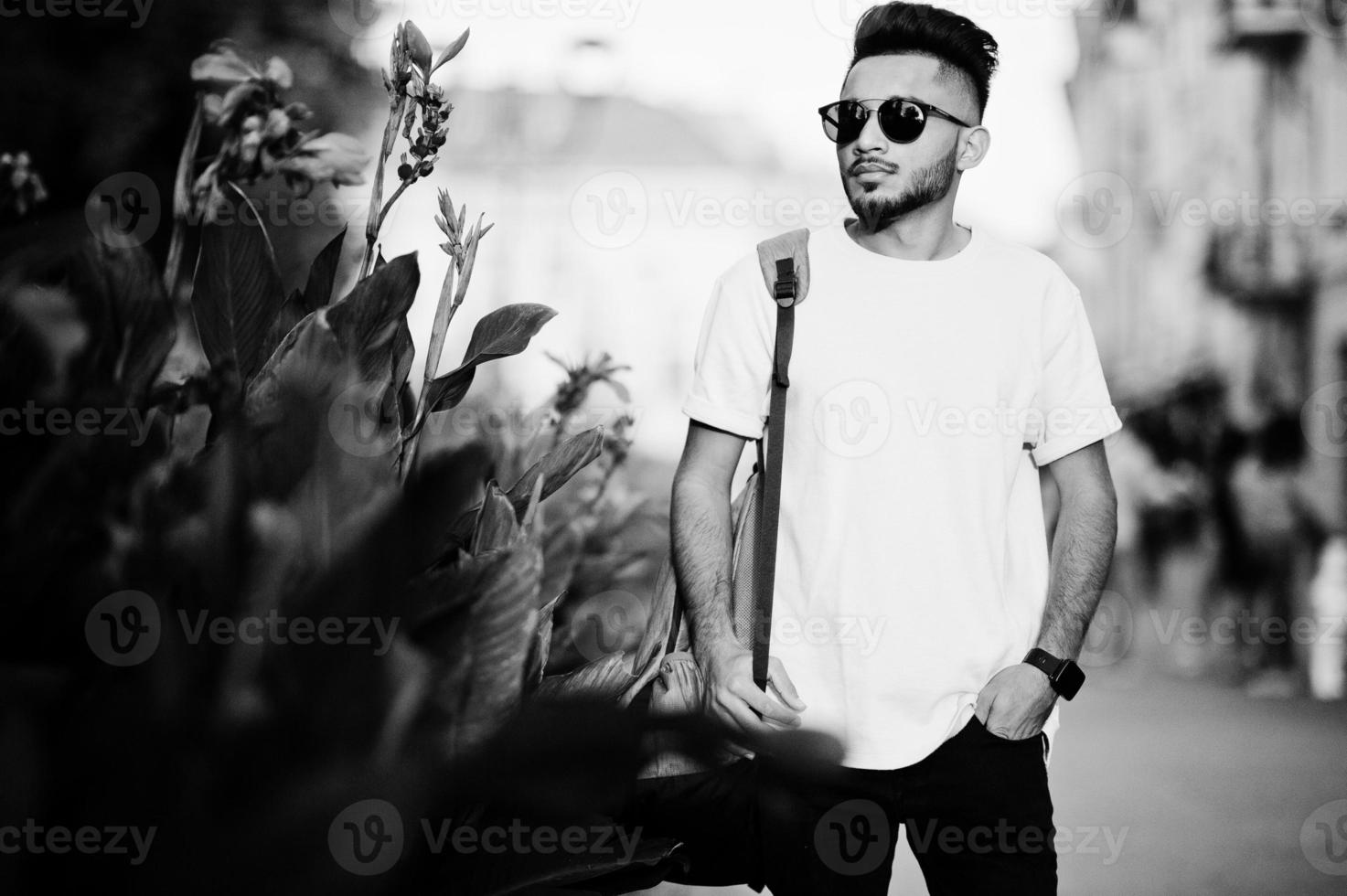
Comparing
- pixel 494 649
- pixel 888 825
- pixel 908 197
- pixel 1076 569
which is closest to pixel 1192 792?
pixel 1076 569

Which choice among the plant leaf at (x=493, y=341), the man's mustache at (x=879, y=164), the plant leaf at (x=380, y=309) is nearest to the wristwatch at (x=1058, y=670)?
the man's mustache at (x=879, y=164)

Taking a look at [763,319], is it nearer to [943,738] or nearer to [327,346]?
[943,738]

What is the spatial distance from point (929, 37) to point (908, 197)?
0.24 metres

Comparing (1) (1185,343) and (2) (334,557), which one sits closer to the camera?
(2) (334,557)

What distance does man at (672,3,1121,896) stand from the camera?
1733 millimetres

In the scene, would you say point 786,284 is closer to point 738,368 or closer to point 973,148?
point 738,368

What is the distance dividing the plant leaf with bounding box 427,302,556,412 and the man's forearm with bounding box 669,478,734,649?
490 mm

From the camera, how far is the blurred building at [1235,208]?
8523 millimetres

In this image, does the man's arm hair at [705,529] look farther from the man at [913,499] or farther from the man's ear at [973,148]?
the man's ear at [973,148]

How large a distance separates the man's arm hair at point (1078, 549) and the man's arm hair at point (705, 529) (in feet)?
1.47

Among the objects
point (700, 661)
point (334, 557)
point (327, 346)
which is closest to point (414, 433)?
point (327, 346)

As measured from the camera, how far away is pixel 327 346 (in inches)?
39.4

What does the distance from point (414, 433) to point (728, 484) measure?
654mm

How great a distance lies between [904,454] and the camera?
5.81 ft
